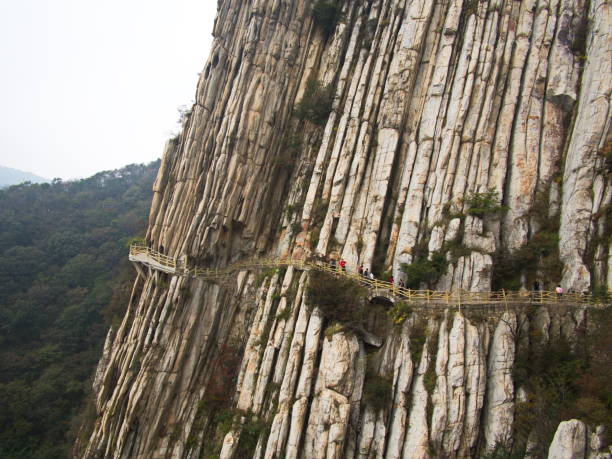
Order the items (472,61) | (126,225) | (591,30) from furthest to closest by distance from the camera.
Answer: (126,225)
(472,61)
(591,30)

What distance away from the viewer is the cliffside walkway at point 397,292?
20.2 m

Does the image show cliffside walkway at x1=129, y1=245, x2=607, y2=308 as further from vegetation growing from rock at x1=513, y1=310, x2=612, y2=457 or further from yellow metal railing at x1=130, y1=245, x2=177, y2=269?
vegetation growing from rock at x1=513, y1=310, x2=612, y2=457

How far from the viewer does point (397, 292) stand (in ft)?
75.8

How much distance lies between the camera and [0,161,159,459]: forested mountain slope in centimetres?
3850

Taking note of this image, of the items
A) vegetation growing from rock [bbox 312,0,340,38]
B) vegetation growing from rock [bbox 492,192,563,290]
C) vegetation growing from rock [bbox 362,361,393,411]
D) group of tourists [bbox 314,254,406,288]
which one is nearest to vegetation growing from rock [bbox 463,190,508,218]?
vegetation growing from rock [bbox 492,192,563,290]

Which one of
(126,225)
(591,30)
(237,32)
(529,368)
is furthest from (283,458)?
(126,225)

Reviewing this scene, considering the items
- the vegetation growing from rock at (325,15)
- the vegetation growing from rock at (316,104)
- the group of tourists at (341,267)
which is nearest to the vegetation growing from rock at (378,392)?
the group of tourists at (341,267)

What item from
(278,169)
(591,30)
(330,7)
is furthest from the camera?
(330,7)

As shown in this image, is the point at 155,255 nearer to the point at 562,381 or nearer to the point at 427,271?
the point at 427,271

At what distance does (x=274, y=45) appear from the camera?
36.5 metres

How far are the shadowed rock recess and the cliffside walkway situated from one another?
548 mm

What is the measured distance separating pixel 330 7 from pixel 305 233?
20991mm

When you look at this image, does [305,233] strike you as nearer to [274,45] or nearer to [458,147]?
[458,147]

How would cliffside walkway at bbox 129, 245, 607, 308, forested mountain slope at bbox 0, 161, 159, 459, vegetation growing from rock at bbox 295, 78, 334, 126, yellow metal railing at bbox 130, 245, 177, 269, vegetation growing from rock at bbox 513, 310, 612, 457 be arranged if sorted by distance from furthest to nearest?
forested mountain slope at bbox 0, 161, 159, 459 < vegetation growing from rock at bbox 295, 78, 334, 126 < yellow metal railing at bbox 130, 245, 177, 269 < cliffside walkway at bbox 129, 245, 607, 308 < vegetation growing from rock at bbox 513, 310, 612, 457
